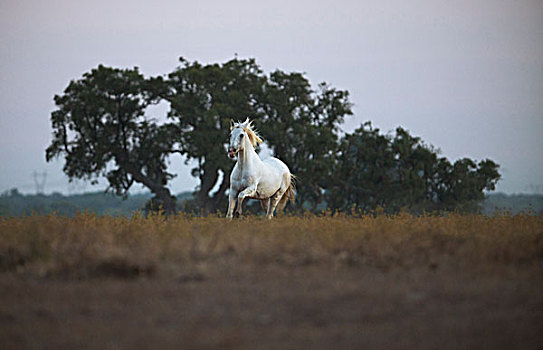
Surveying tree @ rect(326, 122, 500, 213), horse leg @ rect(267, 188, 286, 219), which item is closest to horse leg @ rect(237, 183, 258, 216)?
horse leg @ rect(267, 188, 286, 219)

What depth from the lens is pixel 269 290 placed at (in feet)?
18.6

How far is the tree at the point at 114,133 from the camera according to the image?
3234cm

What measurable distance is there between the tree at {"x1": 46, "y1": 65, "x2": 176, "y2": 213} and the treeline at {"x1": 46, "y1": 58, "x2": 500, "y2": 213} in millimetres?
56

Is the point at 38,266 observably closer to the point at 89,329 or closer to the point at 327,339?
the point at 89,329

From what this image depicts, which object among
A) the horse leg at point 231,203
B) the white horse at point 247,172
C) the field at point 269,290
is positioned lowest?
the field at point 269,290

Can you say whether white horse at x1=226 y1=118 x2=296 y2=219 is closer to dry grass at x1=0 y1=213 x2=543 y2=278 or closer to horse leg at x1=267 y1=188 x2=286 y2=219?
horse leg at x1=267 y1=188 x2=286 y2=219

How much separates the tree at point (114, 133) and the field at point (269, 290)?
2452 cm

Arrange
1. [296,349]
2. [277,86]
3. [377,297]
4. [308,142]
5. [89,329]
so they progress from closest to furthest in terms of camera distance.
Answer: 1. [296,349]
2. [89,329]
3. [377,297]
4. [308,142]
5. [277,86]

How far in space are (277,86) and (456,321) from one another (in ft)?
98.4

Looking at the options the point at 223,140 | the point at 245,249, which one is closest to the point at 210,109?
the point at 223,140

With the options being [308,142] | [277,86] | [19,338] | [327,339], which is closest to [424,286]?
[327,339]

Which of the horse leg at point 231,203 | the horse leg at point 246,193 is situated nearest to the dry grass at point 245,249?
the horse leg at point 246,193

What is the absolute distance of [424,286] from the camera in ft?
19.2

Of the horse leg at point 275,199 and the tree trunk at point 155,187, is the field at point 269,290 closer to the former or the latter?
the horse leg at point 275,199
